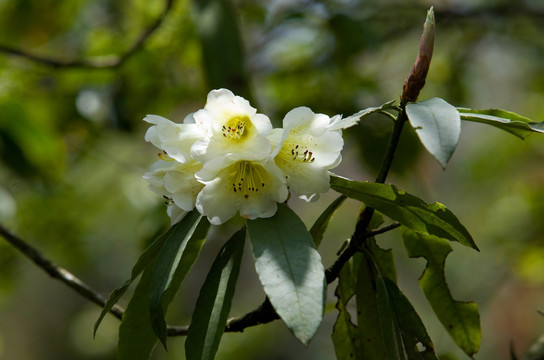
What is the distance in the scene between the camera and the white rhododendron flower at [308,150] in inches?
34.8

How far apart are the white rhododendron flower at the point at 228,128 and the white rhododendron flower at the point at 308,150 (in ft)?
0.11

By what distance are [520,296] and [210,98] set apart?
412cm

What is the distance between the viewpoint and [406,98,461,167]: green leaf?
2.37ft

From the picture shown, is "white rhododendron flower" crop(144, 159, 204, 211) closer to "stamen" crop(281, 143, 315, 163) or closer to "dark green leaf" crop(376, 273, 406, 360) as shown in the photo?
"stamen" crop(281, 143, 315, 163)

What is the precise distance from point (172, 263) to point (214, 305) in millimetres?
121

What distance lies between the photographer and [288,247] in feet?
2.55

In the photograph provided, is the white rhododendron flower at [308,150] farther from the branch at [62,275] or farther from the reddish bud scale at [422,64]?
the branch at [62,275]

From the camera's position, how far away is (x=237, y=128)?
0.90 meters

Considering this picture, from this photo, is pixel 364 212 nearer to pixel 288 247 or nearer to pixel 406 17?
pixel 288 247

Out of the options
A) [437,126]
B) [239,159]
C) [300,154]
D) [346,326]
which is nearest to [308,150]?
[300,154]

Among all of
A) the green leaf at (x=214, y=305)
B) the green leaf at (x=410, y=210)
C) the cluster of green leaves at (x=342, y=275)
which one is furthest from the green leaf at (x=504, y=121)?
the green leaf at (x=214, y=305)

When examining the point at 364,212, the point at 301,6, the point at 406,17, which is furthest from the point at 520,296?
the point at 364,212

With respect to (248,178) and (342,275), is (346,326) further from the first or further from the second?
(248,178)

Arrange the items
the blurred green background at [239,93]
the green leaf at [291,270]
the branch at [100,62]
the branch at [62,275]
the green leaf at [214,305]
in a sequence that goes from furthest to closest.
Answer: 1. the blurred green background at [239,93]
2. the branch at [100,62]
3. the branch at [62,275]
4. the green leaf at [214,305]
5. the green leaf at [291,270]
